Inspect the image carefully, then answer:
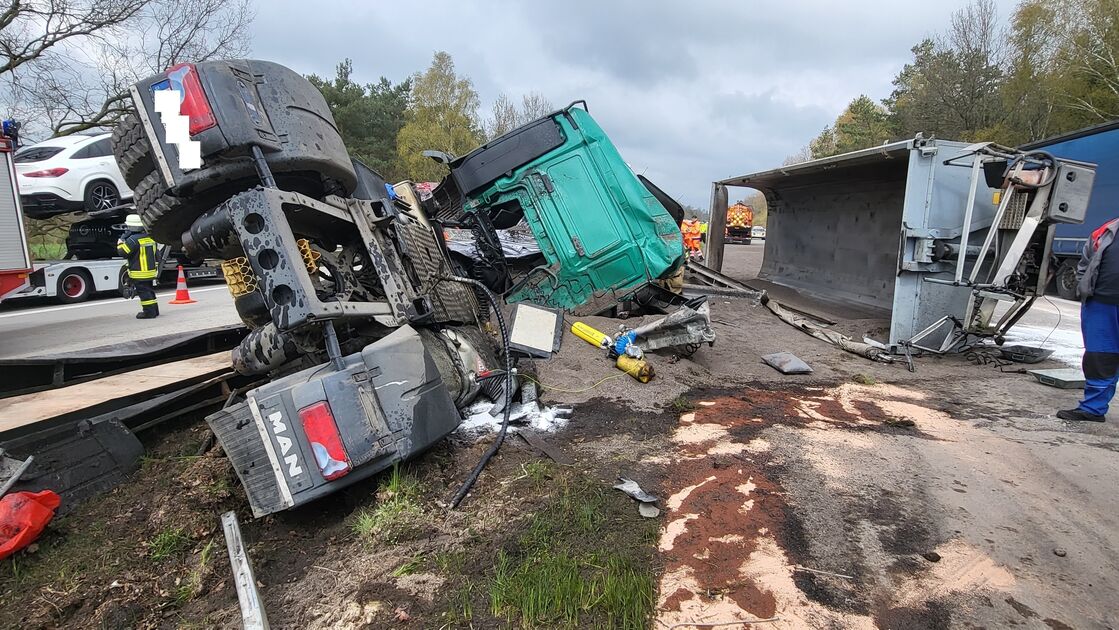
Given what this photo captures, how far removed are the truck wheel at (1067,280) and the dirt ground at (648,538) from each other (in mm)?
8546

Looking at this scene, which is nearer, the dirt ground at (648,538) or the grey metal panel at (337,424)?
the dirt ground at (648,538)

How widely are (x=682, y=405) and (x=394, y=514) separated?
2012 mm

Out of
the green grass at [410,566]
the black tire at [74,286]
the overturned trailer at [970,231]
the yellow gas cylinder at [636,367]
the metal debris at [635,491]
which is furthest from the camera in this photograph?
the black tire at [74,286]

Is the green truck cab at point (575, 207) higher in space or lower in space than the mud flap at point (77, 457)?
higher

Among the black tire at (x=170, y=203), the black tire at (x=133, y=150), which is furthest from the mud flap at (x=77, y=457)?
the black tire at (x=133, y=150)

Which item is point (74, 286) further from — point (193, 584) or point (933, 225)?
point (933, 225)

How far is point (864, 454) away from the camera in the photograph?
10.1ft

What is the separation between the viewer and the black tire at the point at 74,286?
33.2ft

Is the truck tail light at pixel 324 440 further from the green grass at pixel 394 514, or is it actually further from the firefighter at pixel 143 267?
the firefighter at pixel 143 267

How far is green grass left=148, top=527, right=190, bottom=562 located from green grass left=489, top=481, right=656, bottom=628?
1405 mm

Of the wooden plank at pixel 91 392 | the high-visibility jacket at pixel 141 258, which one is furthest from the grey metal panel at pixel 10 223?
the wooden plank at pixel 91 392

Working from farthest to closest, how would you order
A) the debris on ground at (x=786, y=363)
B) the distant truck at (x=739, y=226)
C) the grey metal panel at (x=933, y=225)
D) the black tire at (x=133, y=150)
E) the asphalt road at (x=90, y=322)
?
A: 1. the distant truck at (x=739, y=226)
2. the asphalt road at (x=90, y=322)
3. the grey metal panel at (x=933, y=225)
4. the debris on ground at (x=786, y=363)
5. the black tire at (x=133, y=150)

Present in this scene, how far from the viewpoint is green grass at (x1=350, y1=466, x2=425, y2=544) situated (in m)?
2.37

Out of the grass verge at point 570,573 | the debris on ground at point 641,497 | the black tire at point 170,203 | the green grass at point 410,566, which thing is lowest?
the debris on ground at point 641,497
